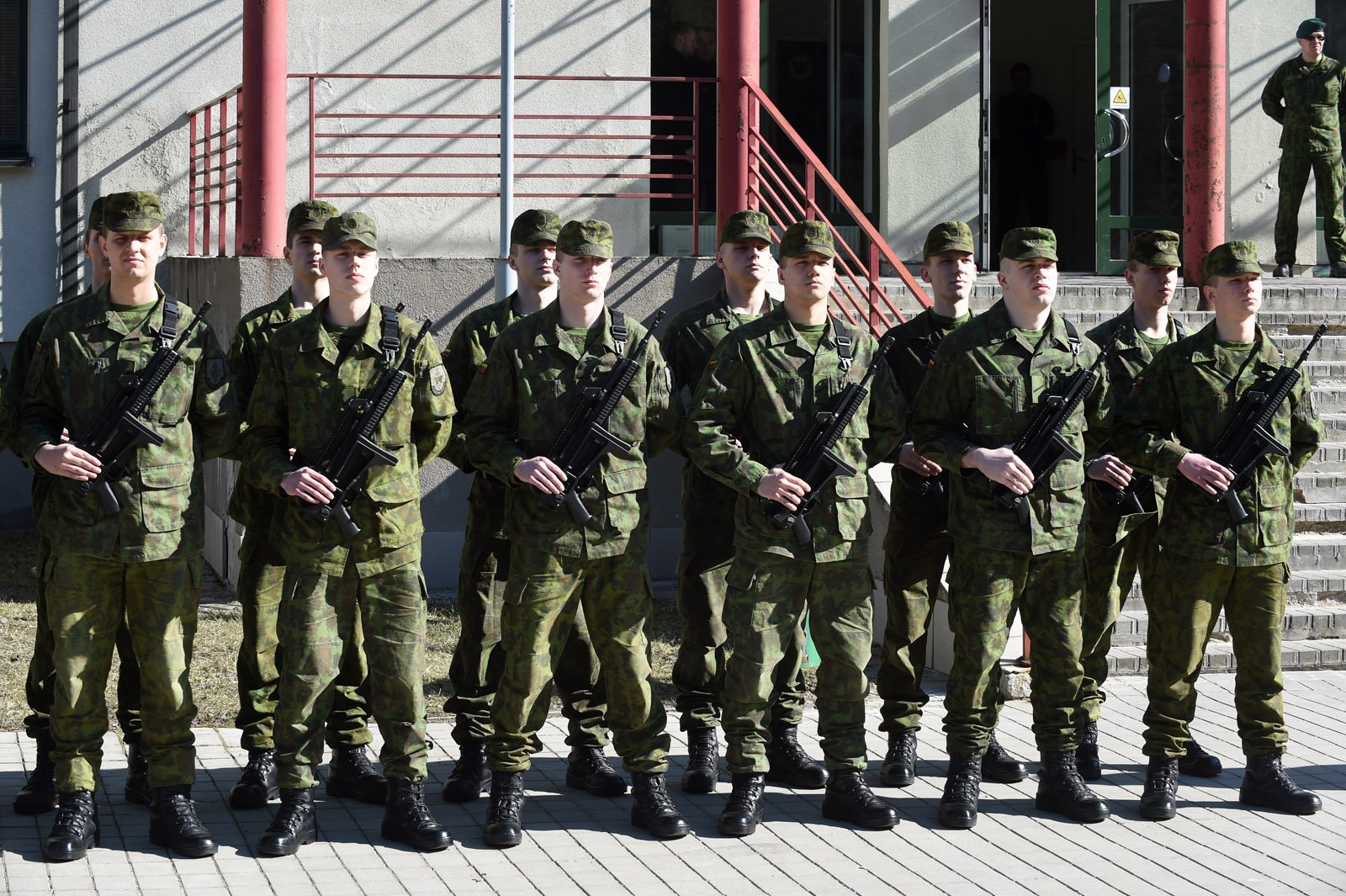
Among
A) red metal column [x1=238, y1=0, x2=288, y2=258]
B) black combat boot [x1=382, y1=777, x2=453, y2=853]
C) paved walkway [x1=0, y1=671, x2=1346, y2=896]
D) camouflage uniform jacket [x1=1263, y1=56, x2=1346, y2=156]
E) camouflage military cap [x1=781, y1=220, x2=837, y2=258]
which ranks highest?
camouflage uniform jacket [x1=1263, y1=56, x2=1346, y2=156]

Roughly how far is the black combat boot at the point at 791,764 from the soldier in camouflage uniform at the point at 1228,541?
1263 millimetres

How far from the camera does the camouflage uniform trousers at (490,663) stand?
699cm

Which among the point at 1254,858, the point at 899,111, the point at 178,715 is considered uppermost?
the point at 899,111

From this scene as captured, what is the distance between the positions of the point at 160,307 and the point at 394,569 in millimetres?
1243

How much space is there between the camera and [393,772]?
6.31 metres

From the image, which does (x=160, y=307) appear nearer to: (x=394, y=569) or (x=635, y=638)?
(x=394, y=569)

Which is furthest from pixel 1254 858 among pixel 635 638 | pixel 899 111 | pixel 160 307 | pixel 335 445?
pixel 899 111

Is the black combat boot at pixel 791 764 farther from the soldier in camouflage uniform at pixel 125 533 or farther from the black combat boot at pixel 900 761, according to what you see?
the soldier in camouflage uniform at pixel 125 533

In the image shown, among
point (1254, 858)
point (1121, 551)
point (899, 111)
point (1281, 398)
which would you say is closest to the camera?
point (1254, 858)

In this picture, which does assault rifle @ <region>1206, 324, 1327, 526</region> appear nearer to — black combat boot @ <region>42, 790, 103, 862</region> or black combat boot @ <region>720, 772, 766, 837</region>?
black combat boot @ <region>720, 772, 766, 837</region>

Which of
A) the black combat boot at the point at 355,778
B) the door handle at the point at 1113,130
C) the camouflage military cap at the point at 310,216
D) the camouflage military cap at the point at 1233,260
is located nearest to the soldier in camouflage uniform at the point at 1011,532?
the camouflage military cap at the point at 1233,260

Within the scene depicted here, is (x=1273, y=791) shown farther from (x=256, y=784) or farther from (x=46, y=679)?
(x=46, y=679)

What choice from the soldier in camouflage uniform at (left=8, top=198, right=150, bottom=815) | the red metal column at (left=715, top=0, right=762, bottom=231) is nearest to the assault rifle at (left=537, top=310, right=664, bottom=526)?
the soldier in camouflage uniform at (left=8, top=198, right=150, bottom=815)

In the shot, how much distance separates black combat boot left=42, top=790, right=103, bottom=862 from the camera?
19.6 ft
